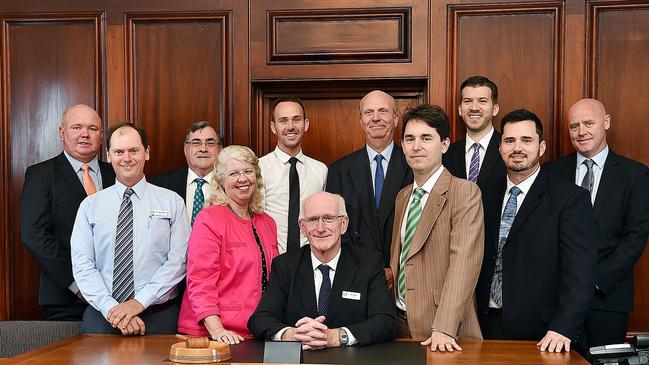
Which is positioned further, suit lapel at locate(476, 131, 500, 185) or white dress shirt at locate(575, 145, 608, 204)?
white dress shirt at locate(575, 145, 608, 204)

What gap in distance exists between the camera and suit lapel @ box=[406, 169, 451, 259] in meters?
3.20

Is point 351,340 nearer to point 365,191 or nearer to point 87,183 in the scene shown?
point 365,191

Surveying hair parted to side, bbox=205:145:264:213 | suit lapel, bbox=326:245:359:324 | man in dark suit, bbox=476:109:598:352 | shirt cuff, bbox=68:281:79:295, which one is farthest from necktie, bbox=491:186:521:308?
shirt cuff, bbox=68:281:79:295

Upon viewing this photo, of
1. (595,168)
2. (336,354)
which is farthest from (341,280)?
(595,168)

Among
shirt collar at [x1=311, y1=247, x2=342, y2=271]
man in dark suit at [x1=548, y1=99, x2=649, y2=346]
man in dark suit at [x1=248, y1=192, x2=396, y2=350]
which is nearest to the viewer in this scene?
man in dark suit at [x1=248, y1=192, x2=396, y2=350]

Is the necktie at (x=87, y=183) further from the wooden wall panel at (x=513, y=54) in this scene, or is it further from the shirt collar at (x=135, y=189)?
the wooden wall panel at (x=513, y=54)

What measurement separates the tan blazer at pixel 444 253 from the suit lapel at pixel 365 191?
27.7 inches

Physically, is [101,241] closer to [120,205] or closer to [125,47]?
[120,205]

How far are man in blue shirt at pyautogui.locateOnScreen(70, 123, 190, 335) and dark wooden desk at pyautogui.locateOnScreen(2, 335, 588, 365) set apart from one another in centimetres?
39

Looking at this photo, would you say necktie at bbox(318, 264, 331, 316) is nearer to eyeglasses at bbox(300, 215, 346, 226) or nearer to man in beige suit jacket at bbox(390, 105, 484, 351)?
eyeglasses at bbox(300, 215, 346, 226)

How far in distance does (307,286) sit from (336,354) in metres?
0.40

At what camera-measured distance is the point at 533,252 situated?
3268mm

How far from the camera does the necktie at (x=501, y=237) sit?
337 centimetres

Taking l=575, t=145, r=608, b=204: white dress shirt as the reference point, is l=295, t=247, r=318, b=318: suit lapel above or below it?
below
